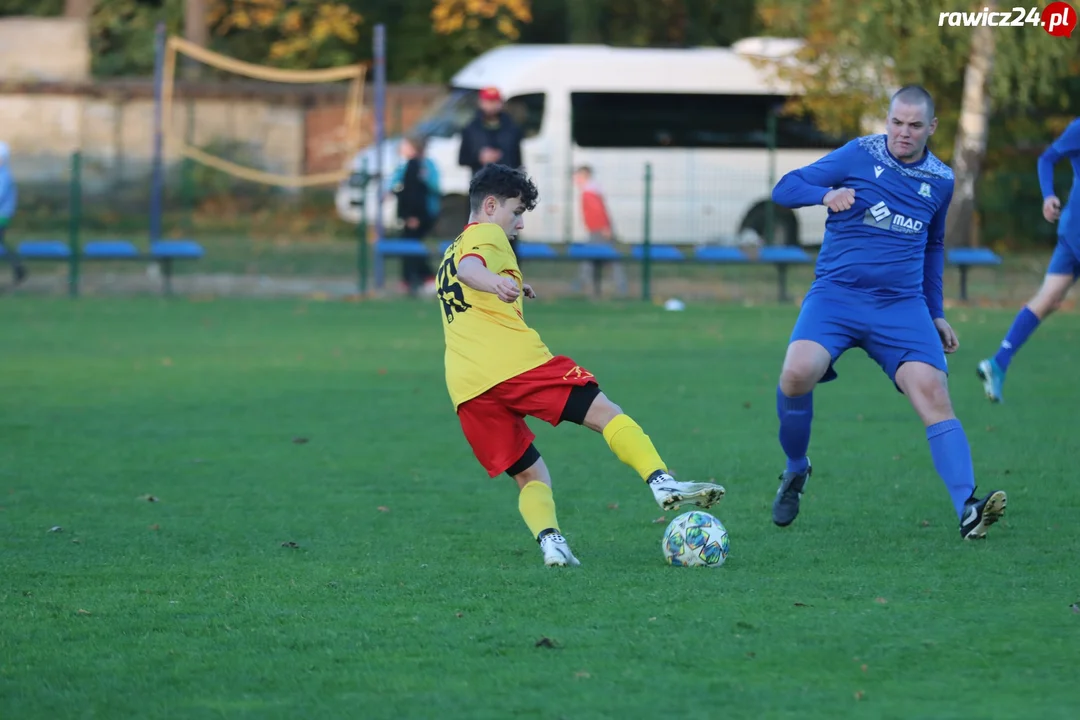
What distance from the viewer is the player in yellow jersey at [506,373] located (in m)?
6.34

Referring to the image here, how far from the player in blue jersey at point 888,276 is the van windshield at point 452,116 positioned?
19224mm

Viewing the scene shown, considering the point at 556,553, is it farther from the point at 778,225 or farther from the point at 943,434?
the point at 778,225

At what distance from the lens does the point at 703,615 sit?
5.48 m

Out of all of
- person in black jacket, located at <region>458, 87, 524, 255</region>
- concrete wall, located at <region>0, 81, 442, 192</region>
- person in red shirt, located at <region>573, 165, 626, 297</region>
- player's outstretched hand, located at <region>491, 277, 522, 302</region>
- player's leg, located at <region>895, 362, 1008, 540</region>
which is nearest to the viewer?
player's outstretched hand, located at <region>491, 277, 522, 302</region>

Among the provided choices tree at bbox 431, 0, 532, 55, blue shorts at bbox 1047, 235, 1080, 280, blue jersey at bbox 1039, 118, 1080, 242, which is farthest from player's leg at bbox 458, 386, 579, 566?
tree at bbox 431, 0, 532, 55

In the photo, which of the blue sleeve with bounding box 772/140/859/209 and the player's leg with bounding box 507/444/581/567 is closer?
the player's leg with bounding box 507/444/581/567

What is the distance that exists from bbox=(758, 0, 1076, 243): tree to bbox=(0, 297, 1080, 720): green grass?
36.6 feet

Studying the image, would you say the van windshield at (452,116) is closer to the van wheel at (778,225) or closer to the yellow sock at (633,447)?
the van wheel at (778,225)

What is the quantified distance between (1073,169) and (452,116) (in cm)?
1659

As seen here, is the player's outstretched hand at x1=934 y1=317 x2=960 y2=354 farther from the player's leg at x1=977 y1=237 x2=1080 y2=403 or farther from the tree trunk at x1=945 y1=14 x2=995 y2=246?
the tree trunk at x1=945 y1=14 x2=995 y2=246

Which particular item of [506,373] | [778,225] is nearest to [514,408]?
[506,373]

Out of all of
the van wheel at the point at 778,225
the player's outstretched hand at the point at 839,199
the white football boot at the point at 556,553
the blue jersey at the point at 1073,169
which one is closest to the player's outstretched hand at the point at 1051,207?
the blue jersey at the point at 1073,169

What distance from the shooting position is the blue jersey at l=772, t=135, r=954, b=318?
6984 millimetres

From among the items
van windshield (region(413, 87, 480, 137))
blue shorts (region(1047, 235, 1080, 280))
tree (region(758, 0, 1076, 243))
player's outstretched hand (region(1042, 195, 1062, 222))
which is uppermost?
tree (region(758, 0, 1076, 243))
